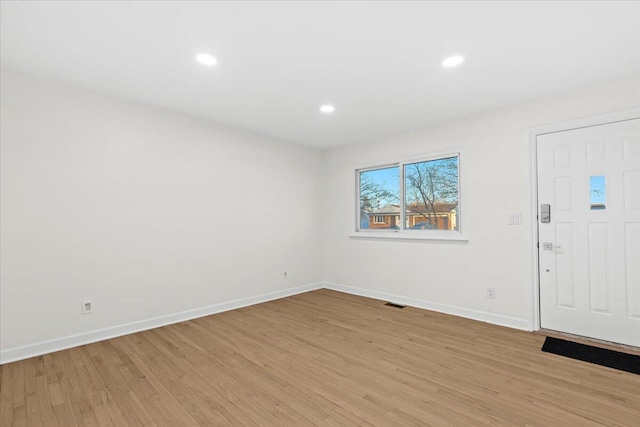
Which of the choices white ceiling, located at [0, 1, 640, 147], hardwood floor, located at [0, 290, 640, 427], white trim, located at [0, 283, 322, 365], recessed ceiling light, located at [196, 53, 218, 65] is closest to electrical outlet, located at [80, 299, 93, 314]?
white trim, located at [0, 283, 322, 365]

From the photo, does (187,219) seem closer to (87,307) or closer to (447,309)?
(87,307)

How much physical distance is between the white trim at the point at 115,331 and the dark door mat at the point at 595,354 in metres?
3.43

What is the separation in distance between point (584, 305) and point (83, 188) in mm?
5082

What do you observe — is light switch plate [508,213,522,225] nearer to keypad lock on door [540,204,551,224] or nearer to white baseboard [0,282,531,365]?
keypad lock on door [540,204,551,224]

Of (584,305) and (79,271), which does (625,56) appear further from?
(79,271)

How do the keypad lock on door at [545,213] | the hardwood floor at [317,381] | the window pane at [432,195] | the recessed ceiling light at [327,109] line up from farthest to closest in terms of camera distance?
the window pane at [432,195]
the recessed ceiling light at [327,109]
the keypad lock on door at [545,213]
the hardwood floor at [317,381]

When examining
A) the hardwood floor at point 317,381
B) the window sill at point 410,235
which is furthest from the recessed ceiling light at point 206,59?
the window sill at point 410,235

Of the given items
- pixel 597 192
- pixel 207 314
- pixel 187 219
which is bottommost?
pixel 207 314

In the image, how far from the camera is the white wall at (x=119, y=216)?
8.72ft

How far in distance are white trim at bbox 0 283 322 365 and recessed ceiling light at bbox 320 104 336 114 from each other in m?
2.76

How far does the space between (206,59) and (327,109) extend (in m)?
1.50

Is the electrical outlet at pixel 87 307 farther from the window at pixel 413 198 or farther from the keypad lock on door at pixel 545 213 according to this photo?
the keypad lock on door at pixel 545 213

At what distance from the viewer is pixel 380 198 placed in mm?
4918

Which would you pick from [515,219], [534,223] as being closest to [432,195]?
[515,219]
